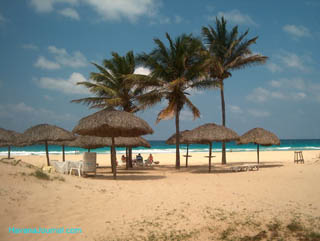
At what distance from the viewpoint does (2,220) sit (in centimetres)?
398

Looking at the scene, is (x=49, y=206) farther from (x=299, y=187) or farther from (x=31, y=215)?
(x=299, y=187)

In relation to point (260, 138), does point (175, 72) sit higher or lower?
higher

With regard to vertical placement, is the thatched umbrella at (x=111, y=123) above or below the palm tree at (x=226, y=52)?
below

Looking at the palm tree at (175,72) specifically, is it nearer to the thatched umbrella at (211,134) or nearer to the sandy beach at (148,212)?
the thatched umbrella at (211,134)

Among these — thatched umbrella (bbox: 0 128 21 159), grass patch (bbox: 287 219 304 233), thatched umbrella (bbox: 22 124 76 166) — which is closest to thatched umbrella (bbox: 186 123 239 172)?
thatched umbrella (bbox: 22 124 76 166)

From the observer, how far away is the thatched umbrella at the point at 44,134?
12.0 metres

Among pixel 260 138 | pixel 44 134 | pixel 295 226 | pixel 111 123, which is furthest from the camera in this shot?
pixel 260 138

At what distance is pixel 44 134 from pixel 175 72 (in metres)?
A: 7.33

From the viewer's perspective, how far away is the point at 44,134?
1223cm

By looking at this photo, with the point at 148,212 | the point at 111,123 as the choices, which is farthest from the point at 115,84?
the point at 148,212

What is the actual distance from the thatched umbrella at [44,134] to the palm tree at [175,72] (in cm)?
489

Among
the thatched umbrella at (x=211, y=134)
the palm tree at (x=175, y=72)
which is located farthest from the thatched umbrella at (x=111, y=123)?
the palm tree at (x=175, y=72)

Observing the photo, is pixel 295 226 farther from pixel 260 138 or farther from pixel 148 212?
pixel 260 138

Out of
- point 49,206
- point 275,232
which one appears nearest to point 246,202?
point 275,232
